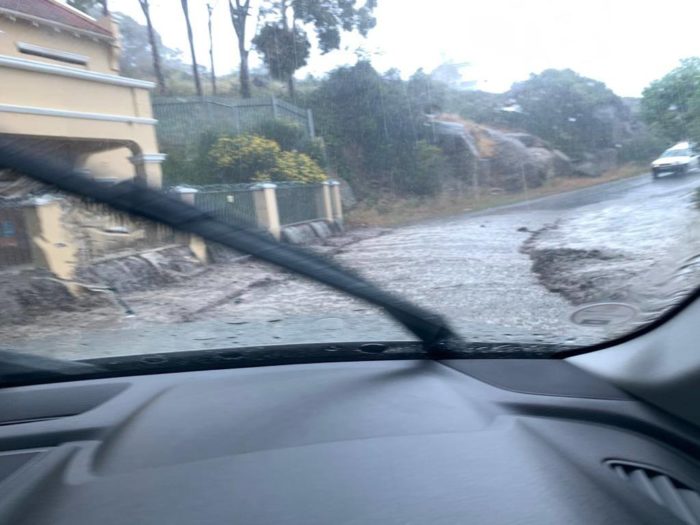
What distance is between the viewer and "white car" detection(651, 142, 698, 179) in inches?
156

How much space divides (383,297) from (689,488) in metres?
1.48

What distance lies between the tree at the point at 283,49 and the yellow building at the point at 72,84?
0.81 m

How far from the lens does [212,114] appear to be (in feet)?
15.3

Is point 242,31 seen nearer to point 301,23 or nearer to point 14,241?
point 301,23

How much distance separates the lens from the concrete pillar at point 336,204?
532cm

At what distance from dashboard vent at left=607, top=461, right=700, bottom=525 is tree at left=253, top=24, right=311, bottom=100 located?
128 inches

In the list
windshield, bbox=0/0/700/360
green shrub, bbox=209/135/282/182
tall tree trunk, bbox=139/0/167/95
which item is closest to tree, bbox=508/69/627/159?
windshield, bbox=0/0/700/360

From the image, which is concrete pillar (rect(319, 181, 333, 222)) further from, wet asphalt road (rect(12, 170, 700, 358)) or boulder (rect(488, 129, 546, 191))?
boulder (rect(488, 129, 546, 191))

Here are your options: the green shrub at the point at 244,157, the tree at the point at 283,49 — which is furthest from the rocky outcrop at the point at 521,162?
the green shrub at the point at 244,157

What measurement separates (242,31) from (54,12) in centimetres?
110

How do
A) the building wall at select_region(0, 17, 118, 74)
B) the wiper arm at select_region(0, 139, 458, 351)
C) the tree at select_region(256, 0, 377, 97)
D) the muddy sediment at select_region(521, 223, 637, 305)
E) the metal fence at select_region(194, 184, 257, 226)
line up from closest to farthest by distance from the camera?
the wiper arm at select_region(0, 139, 458, 351) < the metal fence at select_region(194, 184, 257, 226) < the building wall at select_region(0, 17, 118, 74) < the tree at select_region(256, 0, 377, 97) < the muddy sediment at select_region(521, 223, 637, 305)

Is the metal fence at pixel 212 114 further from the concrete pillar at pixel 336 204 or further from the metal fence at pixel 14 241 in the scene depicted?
the metal fence at pixel 14 241

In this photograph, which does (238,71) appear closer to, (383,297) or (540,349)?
(383,297)

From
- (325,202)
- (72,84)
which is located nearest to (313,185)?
(325,202)
